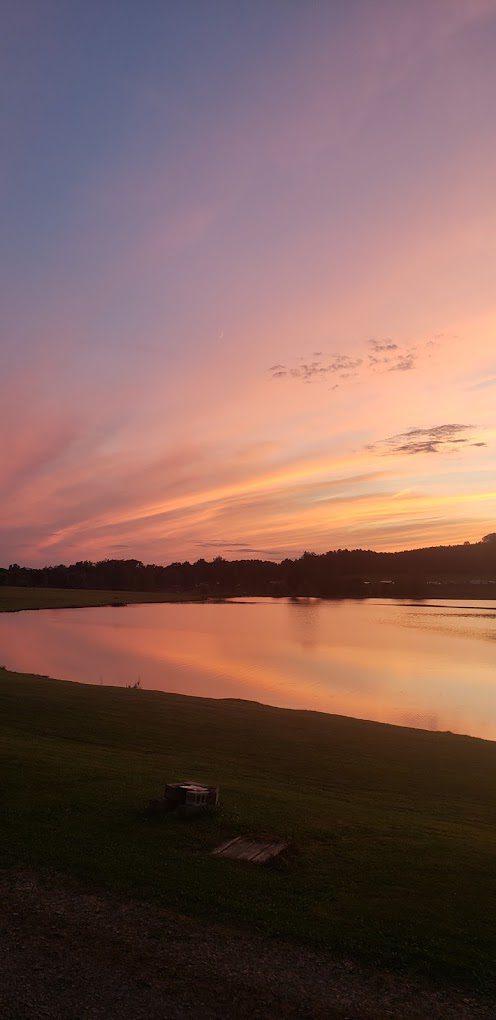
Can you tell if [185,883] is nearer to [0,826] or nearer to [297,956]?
[297,956]

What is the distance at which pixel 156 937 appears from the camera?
27.4 ft

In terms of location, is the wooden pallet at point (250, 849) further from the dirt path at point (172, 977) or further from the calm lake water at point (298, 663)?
the calm lake water at point (298, 663)

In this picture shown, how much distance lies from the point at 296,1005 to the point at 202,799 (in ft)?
Result: 19.0

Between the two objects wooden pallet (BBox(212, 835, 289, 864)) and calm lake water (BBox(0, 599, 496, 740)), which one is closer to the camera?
wooden pallet (BBox(212, 835, 289, 864))

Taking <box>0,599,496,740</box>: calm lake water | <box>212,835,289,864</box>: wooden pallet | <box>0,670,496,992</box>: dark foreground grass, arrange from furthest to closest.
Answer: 1. <box>0,599,496,740</box>: calm lake water
2. <box>212,835,289,864</box>: wooden pallet
3. <box>0,670,496,992</box>: dark foreground grass

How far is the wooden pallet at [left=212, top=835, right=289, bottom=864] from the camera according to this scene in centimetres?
1096

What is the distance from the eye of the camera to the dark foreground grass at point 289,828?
355 inches

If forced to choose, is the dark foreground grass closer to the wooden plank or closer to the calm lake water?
the wooden plank

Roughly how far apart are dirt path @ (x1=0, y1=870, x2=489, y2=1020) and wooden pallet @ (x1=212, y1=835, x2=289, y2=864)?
2.27 meters

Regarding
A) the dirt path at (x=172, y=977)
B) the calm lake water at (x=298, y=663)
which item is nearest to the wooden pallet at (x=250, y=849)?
the dirt path at (x=172, y=977)

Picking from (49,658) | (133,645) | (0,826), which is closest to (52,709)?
(0,826)

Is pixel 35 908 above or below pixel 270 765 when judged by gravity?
above

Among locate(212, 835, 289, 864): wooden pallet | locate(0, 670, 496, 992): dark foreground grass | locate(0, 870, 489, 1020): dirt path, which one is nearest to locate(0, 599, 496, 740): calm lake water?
locate(0, 670, 496, 992): dark foreground grass

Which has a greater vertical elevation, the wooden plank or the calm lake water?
the wooden plank
